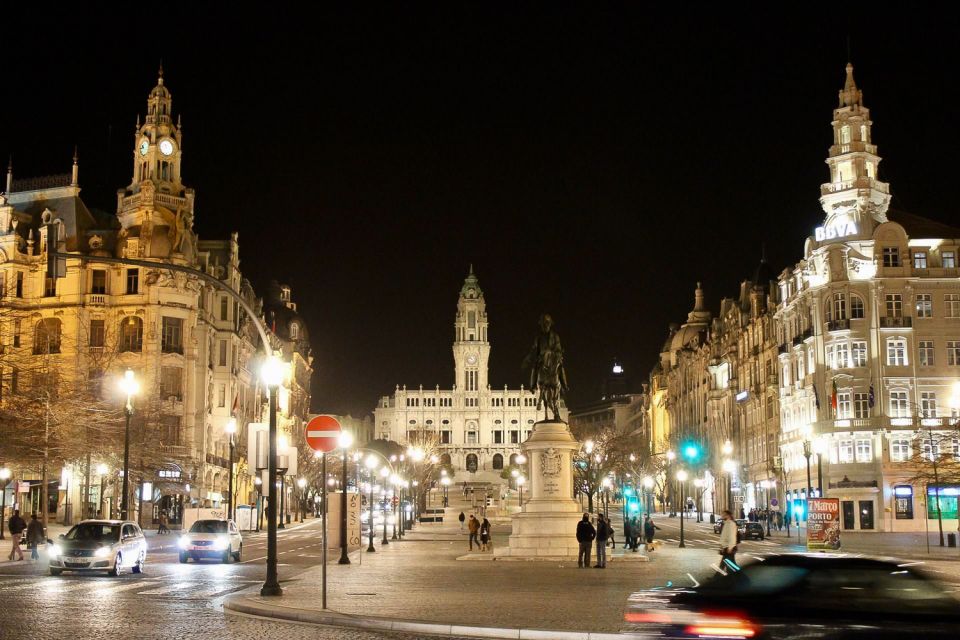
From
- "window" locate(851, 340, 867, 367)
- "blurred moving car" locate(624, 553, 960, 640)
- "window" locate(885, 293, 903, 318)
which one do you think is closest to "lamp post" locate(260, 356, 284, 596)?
"blurred moving car" locate(624, 553, 960, 640)

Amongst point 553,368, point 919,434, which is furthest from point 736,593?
point 919,434

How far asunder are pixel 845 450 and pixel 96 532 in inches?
2304

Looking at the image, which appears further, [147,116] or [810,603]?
[147,116]

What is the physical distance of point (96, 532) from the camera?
1310 inches

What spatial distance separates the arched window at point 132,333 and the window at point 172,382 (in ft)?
7.94

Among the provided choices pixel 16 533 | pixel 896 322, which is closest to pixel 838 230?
pixel 896 322

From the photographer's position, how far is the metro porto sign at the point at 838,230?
267 ft

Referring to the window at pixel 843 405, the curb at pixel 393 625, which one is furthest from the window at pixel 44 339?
the curb at pixel 393 625

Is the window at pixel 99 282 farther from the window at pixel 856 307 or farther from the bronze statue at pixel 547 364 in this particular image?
the window at pixel 856 307

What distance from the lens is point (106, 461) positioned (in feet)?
210

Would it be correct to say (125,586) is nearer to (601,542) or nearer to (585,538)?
(585,538)

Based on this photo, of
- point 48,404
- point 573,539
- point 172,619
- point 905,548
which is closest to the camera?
point 172,619

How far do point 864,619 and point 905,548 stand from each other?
1802 inches

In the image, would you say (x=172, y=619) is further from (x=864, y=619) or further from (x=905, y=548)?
(x=905, y=548)
